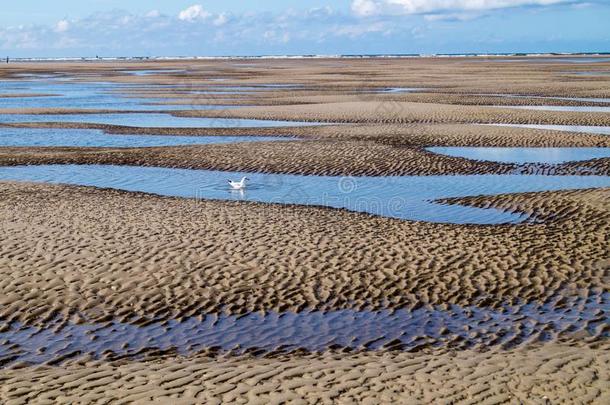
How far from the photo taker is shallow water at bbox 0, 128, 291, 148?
103 ft

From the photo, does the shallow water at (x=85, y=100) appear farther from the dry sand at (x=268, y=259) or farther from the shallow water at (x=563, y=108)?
the dry sand at (x=268, y=259)

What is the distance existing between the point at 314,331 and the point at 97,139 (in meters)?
24.5

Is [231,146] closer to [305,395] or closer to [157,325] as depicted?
[157,325]

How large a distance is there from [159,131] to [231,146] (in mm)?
7064

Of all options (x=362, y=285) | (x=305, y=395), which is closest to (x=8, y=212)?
(x=362, y=285)

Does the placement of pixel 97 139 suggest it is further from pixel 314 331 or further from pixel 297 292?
pixel 314 331

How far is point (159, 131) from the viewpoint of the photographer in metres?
35.6

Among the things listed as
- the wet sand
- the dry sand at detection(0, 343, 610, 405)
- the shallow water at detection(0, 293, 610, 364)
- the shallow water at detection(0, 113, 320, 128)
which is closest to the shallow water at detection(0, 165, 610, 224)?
the wet sand

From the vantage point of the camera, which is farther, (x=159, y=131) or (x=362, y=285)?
(x=159, y=131)

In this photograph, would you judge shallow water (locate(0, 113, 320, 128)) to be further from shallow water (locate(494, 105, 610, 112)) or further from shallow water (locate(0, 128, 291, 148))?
shallow water (locate(494, 105, 610, 112))

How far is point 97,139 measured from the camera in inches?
1305

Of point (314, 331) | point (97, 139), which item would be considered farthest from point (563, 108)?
point (314, 331)

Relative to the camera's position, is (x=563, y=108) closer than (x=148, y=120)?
No

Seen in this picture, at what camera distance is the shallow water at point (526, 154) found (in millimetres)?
27203
